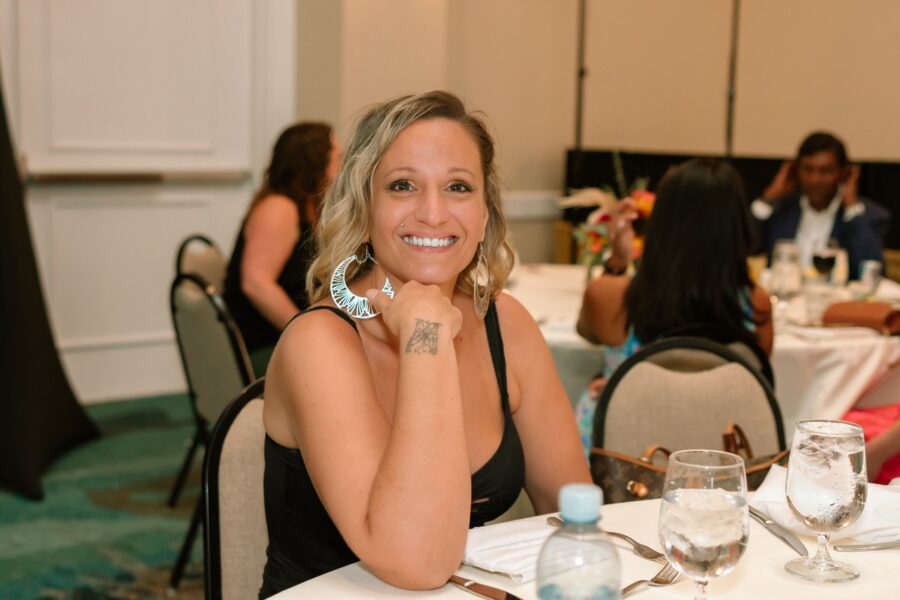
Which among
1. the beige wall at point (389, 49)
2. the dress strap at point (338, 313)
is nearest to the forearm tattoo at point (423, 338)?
the dress strap at point (338, 313)

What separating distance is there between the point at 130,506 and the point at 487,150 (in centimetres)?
268

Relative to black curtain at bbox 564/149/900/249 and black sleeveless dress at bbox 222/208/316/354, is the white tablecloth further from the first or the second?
black curtain at bbox 564/149/900/249

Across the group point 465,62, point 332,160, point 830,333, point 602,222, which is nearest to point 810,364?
point 830,333

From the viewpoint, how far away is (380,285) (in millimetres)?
1956

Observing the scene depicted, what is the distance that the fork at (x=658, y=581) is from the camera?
140 cm

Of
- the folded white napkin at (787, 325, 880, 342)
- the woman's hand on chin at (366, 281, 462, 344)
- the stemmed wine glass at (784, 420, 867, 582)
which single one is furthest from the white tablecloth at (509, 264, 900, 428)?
the stemmed wine glass at (784, 420, 867, 582)

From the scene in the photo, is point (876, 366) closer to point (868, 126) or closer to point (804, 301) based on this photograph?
point (804, 301)

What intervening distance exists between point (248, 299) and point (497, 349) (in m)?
2.26

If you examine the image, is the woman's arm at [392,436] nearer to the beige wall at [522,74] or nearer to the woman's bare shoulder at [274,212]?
the woman's bare shoulder at [274,212]

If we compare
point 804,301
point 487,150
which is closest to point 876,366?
point 804,301

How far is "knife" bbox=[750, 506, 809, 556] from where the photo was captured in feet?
5.07

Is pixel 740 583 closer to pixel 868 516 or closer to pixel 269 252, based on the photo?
pixel 868 516

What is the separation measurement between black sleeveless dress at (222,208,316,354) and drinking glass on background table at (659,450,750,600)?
289 centimetres

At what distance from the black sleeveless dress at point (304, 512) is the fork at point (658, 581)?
0.43 m
